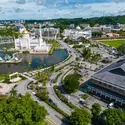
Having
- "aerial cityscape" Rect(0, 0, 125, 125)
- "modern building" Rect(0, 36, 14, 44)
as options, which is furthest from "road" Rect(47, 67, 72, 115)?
"modern building" Rect(0, 36, 14, 44)

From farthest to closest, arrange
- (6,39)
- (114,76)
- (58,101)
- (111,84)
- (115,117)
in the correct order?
(6,39) → (114,76) → (58,101) → (111,84) → (115,117)

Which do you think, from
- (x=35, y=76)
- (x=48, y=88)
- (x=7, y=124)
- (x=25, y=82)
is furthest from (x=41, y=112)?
(x=35, y=76)

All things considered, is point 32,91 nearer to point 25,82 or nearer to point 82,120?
point 25,82

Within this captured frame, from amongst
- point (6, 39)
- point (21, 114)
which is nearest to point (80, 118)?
point (21, 114)

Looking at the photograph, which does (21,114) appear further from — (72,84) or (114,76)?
(114,76)

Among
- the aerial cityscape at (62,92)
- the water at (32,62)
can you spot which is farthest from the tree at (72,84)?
the water at (32,62)

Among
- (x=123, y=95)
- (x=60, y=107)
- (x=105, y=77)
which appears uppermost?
(x=105, y=77)

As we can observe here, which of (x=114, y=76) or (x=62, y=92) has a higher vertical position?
(x=114, y=76)

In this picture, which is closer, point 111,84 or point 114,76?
point 111,84
